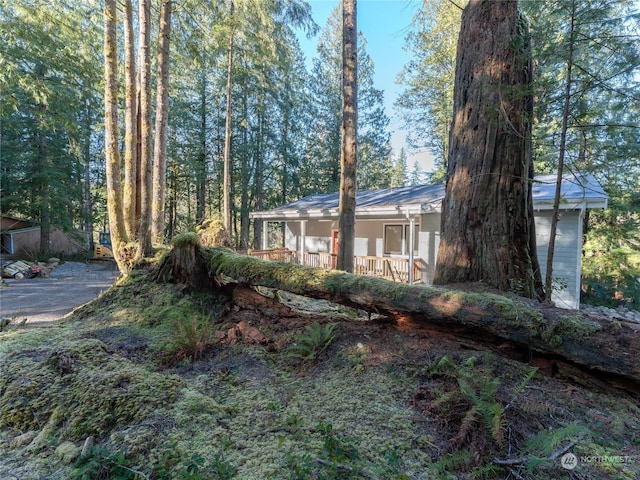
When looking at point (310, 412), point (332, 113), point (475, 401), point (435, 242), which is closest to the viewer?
point (475, 401)

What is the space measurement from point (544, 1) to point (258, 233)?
20879 mm

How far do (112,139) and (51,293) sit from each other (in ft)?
18.1

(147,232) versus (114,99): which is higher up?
(114,99)

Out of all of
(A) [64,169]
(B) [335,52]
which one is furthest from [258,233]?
(B) [335,52]

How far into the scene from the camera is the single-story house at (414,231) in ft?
25.2

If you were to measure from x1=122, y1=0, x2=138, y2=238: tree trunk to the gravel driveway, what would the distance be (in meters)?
2.21

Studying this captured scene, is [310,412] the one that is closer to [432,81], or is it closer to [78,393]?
[78,393]

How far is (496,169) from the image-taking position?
333 cm

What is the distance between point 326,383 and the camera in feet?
8.02

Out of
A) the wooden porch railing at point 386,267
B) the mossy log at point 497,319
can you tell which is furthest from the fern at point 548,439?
the wooden porch railing at point 386,267

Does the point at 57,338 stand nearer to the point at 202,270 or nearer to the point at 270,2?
the point at 202,270

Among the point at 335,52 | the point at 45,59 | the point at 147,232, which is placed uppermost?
the point at 335,52

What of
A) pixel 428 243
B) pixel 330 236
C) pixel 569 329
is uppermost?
pixel 330 236

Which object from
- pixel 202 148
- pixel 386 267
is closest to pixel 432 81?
pixel 386 267
